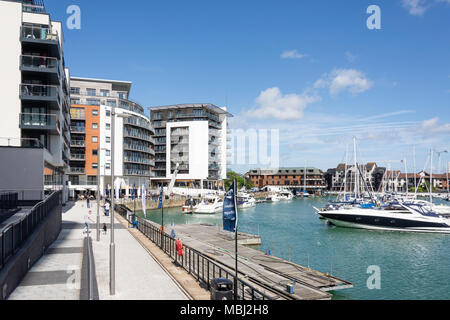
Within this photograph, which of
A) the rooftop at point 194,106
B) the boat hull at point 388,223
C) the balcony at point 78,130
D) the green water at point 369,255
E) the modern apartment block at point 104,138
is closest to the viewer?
the green water at point 369,255

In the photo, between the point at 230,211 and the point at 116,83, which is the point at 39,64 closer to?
the point at 230,211

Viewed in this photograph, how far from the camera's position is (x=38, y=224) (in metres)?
21.5

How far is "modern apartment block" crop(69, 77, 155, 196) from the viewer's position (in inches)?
3398

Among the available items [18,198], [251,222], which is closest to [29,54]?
[18,198]

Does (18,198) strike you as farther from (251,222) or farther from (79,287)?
(251,222)

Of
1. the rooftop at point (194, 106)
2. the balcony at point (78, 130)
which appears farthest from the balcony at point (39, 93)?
the rooftop at point (194, 106)

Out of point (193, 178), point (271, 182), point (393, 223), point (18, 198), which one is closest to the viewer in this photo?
point (18, 198)

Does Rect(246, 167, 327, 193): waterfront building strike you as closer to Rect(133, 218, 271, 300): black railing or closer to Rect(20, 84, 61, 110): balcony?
Rect(20, 84, 61, 110): balcony

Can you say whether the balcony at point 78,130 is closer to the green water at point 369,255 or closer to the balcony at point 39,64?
the balcony at point 39,64

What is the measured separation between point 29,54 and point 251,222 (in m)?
41.3

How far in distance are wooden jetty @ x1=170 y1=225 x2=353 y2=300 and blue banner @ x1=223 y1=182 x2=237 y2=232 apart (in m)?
6.15

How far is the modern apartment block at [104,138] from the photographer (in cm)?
8631

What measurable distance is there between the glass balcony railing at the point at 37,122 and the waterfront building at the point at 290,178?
149 meters

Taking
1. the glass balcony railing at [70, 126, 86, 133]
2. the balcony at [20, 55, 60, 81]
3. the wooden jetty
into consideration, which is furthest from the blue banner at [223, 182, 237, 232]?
the glass balcony railing at [70, 126, 86, 133]
